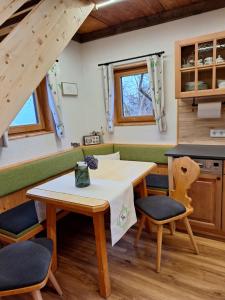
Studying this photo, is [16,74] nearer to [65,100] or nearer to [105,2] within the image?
[105,2]

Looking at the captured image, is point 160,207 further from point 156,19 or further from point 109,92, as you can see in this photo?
point 156,19

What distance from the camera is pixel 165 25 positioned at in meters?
2.78

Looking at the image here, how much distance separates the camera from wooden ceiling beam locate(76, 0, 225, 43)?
2487 mm

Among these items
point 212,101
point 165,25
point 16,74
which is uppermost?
point 165,25

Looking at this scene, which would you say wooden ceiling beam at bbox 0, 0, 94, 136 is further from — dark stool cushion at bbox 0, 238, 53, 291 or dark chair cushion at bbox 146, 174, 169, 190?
dark chair cushion at bbox 146, 174, 169, 190

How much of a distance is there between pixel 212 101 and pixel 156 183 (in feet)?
3.75

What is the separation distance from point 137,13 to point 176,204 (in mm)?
2330

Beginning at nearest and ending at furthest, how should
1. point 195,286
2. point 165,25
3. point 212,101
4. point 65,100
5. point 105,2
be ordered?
point 195,286
point 105,2
point 212,101
point 165,25
point 65,100

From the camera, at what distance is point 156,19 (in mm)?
2795

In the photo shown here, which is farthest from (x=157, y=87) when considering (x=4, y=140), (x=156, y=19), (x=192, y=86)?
(x=4, y=140)

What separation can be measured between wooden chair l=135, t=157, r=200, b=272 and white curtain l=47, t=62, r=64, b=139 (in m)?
1.51

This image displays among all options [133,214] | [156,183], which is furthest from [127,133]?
[133,214]

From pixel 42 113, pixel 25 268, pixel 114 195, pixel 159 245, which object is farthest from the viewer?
pixel 42 113

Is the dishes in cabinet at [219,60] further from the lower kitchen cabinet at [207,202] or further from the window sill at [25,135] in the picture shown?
the window sill at [25,135]
